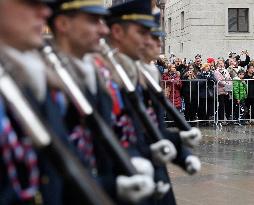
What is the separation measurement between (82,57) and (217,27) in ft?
93.3

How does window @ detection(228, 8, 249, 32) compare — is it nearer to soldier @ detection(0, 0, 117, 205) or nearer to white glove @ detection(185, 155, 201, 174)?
white glove @ detection(185, 155, 201, 174)

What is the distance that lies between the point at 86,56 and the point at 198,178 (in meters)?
A: 5.68

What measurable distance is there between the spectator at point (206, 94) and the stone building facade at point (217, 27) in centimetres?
1502

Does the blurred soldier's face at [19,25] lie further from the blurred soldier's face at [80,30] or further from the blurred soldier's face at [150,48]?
the blurred soldier's face at [150,48]

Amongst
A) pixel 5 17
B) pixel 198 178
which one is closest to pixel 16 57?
pixel 5 17

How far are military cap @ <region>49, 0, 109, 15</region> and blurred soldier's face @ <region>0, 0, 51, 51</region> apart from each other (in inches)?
19.7

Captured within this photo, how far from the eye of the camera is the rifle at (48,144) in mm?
2373

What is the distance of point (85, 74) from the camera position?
10.3 feet

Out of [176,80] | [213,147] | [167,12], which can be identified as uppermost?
[167,12]

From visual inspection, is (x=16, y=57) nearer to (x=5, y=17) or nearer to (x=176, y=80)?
(x=5, y=17)

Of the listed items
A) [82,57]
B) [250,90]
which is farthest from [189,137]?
[250,90]

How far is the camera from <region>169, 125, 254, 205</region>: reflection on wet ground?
7.45 meters

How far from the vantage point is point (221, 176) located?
29.2 ft

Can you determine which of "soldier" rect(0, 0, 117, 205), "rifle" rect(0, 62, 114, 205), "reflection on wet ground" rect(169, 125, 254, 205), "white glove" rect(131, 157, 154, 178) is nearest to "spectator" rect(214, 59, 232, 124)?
"reflection on wet ground" rect(169, 125, 254, 205)
